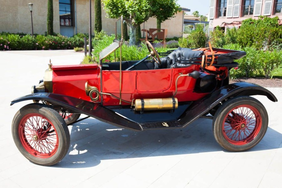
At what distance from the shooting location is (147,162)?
309 cm

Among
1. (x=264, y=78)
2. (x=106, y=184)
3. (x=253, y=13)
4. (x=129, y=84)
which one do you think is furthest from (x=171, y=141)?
(x=253, y=13)

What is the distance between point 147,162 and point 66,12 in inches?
1153

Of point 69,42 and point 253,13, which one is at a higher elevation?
point 253,13

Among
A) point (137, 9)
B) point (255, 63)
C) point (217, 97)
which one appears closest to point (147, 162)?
point (217, 97)

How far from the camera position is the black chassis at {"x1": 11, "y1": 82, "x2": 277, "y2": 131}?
302 centimetres

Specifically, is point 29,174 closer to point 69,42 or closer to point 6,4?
point 69,42

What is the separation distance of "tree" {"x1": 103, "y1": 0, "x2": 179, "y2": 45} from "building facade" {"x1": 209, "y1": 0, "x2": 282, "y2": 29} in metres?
11.6

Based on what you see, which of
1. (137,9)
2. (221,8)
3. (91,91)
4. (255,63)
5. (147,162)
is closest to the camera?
(147,162)

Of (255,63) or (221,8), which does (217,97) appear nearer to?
(255,63)

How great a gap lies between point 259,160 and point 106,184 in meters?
1.92

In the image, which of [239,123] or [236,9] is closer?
[239,123]

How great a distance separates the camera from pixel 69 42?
75.6 ft

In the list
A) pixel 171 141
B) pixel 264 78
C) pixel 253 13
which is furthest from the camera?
pixel 253 13

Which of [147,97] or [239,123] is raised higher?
[147,97]
